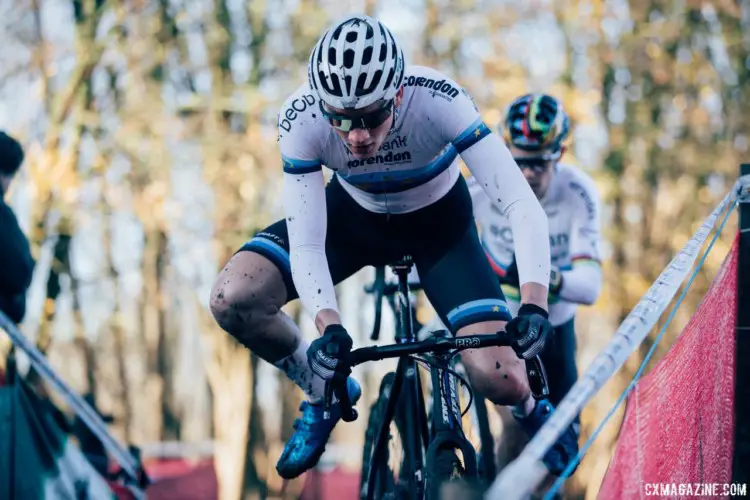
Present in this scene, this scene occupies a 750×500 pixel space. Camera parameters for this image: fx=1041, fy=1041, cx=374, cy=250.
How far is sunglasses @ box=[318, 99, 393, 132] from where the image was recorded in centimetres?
416

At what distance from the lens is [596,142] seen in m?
17.7

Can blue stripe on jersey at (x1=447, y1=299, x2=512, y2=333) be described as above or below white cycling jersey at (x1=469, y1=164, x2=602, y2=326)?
below

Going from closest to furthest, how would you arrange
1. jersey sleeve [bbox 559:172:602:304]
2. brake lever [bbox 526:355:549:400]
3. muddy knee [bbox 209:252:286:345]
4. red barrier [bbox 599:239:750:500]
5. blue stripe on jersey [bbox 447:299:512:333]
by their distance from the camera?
red barrier [bbox 599:239:750:500] → brake lever [bbox 526:355:549:400] → blue stripe on jersey [bbox 447:299:512:333] → muddy knee [bbox 209:252:286:345] → jersey sleeve [bbox 559:172:602:304]

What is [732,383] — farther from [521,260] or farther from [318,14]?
[318,14]

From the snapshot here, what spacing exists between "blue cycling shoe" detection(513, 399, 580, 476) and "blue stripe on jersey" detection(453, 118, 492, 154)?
1187mm

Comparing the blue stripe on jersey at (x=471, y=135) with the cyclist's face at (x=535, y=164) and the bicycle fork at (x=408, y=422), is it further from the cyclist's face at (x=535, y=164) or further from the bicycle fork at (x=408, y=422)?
the cyclist's face at (x=535, y=164)

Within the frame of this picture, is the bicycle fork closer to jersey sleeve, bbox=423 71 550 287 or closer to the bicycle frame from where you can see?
the bicycle frame

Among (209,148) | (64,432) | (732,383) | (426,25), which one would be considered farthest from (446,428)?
(426,25)

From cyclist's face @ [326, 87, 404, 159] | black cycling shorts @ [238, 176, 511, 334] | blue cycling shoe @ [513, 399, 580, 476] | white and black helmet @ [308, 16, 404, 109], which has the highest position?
white and black helmet @ [308, 16, 404, 109]

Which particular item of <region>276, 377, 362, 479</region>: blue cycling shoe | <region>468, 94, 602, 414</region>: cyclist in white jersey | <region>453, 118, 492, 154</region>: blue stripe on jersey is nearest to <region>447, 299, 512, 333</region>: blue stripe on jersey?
<region>276, 377, 362, 479</region>: blue cycling shoe

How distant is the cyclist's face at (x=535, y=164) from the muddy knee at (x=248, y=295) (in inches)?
75.6

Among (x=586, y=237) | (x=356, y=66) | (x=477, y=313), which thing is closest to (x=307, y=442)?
(x=477, y=313)

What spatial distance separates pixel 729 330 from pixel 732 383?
210mm

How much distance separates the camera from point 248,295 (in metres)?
4.83
